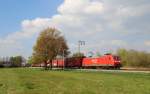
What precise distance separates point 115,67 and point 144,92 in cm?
6406

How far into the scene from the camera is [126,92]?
701 inches

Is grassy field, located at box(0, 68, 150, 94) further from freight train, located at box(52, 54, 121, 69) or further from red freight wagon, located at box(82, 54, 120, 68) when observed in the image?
freight train, located at box(52, 54, 121, 69)

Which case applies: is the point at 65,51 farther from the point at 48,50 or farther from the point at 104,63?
the point at 104,63

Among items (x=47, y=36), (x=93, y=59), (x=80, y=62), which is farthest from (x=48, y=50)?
(x=93, y=59)

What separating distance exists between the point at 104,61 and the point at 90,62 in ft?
36.4

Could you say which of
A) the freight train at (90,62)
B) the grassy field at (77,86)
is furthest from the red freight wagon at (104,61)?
the grassy field at (77,86)

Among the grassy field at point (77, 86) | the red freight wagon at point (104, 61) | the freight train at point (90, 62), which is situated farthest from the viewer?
the freight train at point (90, 62)

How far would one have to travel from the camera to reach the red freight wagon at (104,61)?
8056cm

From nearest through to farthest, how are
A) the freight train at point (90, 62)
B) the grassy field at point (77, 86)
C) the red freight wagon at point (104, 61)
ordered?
the grassy field at point (77, 86) → the red freight wagon at point (104, 61) → the freight train at point (90, 62)

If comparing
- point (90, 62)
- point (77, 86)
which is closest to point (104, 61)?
point (90, 62)

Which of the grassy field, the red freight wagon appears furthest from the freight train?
the grassy field

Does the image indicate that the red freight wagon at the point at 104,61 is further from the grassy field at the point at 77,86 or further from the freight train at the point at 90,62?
the grassy field at the point at 77,86

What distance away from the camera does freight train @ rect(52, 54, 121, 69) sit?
81125mm

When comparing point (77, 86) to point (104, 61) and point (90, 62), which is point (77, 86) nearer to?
point (104, 61)
